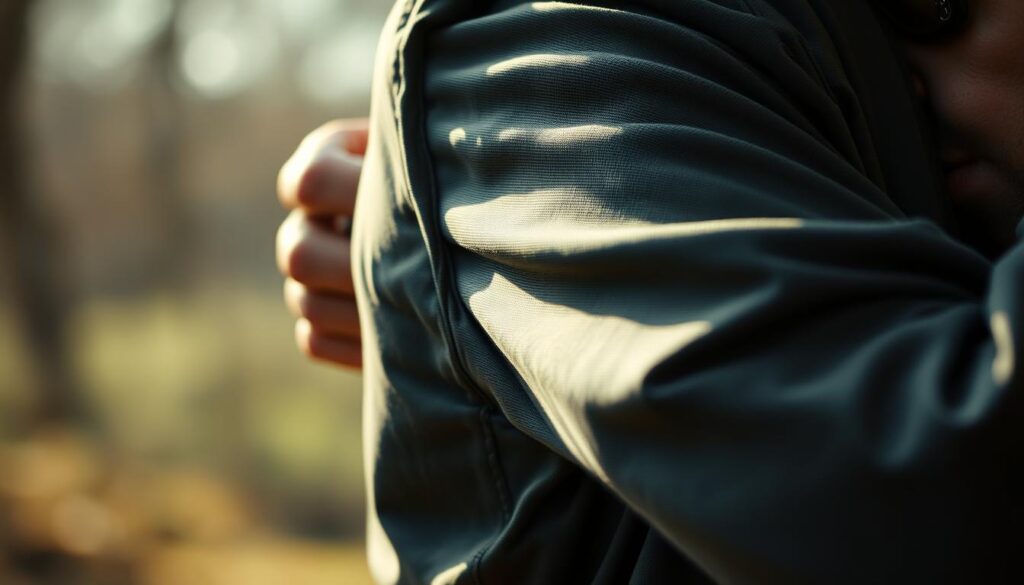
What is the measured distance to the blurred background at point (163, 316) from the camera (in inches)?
197

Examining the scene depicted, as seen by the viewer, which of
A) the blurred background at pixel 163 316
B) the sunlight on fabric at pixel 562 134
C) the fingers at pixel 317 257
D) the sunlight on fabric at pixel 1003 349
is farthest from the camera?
the blurred background at pixel 163 316

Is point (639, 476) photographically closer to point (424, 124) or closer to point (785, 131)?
point (785, 131)

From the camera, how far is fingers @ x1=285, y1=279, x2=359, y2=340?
1.12m

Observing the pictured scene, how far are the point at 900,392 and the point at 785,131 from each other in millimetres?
181

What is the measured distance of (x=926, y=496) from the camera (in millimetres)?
471

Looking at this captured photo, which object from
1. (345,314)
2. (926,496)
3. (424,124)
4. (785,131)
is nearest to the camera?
(926,496)

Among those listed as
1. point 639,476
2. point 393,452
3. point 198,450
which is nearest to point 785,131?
point 639,476

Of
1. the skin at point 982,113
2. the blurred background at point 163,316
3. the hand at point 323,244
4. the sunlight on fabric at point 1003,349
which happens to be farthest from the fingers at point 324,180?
the blurred background at point 163,316

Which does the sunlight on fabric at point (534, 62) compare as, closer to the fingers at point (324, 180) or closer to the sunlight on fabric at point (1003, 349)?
the sunlight on fabric at point (1003, 349)

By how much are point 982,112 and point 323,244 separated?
614 mm

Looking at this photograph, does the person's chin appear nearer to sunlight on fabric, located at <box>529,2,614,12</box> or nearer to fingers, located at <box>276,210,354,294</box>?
sunlight on fabric, located at <box>529,2,614,12</box>

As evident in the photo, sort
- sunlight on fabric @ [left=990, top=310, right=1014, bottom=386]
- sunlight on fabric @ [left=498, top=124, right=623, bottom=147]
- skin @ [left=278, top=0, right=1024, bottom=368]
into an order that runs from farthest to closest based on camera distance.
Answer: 1. skin @ [left=278, top=0, right=1024, bottom=368]
2. sunlight on fabric @ [left=498, top=124, right=623, bottom=147]
3. sunlight on fabric @ [left=990, top=310, right=1014, bottom=386]

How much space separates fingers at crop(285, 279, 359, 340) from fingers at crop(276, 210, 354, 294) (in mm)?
11

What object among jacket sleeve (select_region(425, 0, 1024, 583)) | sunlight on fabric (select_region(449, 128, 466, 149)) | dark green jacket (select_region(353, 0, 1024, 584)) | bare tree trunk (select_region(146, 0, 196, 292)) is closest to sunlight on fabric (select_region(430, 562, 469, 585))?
dark green jacket (select_region(353, 0, 1024, 584))
